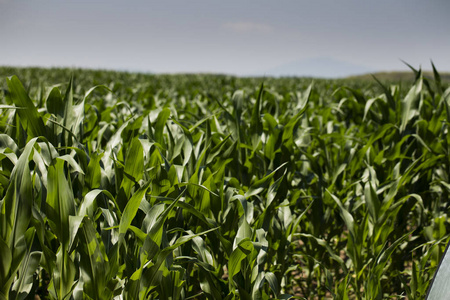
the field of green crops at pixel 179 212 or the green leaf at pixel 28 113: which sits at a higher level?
the green leaf at pixel 28 113

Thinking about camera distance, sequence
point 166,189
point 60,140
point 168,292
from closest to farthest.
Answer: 1. point 168,292
2. point 166,189
3. point 60,140

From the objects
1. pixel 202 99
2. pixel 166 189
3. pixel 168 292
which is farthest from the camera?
pixel 202 99

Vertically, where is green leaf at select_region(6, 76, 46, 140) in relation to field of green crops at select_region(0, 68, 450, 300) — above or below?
above

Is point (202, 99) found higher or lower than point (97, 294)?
Result: higher

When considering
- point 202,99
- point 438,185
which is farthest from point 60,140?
point 202,99

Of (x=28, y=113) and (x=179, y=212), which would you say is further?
(x=28, y=113)

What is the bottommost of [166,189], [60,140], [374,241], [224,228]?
[374,241]

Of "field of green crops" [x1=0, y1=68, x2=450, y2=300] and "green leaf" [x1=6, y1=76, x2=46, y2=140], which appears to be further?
"green leaf" [x1=6, y1=76, x2=46, y2=140]

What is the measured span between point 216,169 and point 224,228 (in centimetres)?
33

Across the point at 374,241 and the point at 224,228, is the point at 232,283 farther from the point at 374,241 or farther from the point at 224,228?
the point at 374,241

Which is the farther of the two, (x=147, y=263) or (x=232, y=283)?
(x=232, y=283)

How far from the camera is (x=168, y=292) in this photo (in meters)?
1.14

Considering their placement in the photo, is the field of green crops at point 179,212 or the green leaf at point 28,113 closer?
the field of green crops at point 179,212

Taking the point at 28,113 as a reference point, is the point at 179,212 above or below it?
below
